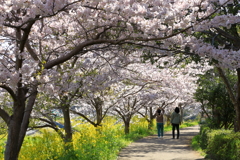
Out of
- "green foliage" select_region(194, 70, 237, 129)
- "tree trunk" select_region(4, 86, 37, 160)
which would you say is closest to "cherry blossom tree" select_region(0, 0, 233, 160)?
"tree trunk" select_region(4, 86, 37, 160)

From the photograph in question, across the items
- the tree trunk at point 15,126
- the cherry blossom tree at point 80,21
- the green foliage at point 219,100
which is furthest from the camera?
the green foliage at point 219,100

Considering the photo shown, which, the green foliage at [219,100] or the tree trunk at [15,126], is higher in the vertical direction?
the green foliage at [219,100]

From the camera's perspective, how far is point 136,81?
11336mm

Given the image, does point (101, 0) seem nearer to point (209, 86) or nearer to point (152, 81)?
point (152, 81)

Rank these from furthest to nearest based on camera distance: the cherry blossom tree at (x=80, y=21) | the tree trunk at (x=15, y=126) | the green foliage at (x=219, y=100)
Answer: the green foliage at (x=219, y=100)
the tree trunk at (x=15, y=126)
the cherry blossom tree at (x=80, y=21)

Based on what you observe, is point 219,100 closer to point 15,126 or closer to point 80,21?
point 80,21

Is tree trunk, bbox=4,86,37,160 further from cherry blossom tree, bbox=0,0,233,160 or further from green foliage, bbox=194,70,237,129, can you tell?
green foliage, bbox=194,70,237,129

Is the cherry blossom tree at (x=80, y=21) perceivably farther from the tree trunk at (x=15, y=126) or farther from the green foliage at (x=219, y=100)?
the green foliage at (x=219, y=100)

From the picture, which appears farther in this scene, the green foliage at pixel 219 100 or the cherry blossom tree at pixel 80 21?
the green foliage at pixel 219 100

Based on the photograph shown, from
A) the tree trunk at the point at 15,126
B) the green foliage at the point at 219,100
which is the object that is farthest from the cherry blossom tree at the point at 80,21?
the green foliage at the point at 219,100

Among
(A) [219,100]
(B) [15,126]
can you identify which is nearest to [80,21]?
(B) [15,126]

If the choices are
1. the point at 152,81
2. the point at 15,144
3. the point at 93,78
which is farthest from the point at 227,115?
the point at 15,144

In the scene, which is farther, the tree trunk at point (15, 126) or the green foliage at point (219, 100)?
the green foliage at point (219, 100)

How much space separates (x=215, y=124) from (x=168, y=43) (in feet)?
24.0
